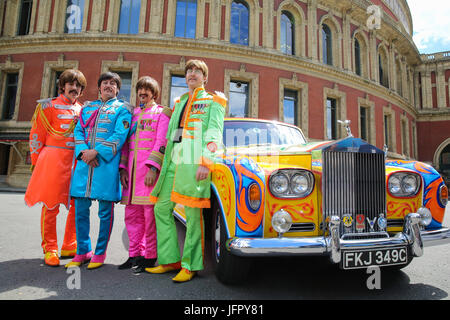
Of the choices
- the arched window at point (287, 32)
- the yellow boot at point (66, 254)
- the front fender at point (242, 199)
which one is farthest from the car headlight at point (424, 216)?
the arched window at point (287, 32)

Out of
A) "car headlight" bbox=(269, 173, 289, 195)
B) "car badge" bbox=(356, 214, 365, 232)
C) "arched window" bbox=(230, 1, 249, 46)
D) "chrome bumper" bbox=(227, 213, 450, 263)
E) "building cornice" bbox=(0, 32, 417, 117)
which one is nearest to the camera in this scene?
"chrome bumper" bbox=(227, 213, 450, 263)

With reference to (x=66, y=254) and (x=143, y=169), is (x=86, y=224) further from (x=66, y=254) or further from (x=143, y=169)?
(x=143, y=169)

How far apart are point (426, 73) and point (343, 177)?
3067 centimetres

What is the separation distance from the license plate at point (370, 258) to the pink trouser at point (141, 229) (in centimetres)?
176

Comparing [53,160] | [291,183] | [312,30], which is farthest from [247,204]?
[312,30]

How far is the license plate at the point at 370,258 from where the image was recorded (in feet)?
5.93

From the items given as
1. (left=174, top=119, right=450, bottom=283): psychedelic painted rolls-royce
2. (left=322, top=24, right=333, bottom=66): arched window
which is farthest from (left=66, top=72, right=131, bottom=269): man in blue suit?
(left=322, top=24, right=333, bottom=66): arched window

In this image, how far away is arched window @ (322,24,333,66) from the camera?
17.2 m

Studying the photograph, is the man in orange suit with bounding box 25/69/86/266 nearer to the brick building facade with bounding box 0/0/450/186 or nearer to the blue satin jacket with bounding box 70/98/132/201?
the blue satin jacket with bounding box 70/98/132/201

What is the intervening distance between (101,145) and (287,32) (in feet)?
53.6

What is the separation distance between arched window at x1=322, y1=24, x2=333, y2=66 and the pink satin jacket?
1718 cm

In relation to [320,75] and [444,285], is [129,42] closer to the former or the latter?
[320,75]

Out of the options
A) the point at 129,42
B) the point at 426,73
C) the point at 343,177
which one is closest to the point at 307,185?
the point at 343,177

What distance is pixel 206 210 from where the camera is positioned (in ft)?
9.28
